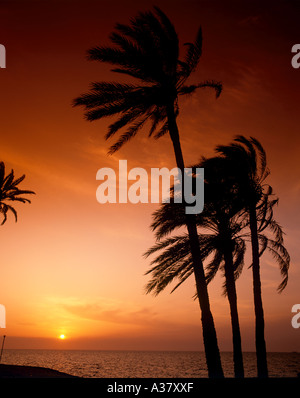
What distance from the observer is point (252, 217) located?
19125mm

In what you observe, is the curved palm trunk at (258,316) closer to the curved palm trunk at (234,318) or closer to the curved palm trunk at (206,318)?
the curved palm trunk at (234,318)

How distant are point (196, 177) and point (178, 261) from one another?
4345mm

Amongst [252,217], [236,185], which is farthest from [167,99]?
[252,217]

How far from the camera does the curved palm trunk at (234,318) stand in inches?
763

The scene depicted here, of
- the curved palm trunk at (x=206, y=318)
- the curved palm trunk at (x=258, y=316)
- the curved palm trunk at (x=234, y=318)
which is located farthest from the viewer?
the curved palm trunk at (x=234, y=318)

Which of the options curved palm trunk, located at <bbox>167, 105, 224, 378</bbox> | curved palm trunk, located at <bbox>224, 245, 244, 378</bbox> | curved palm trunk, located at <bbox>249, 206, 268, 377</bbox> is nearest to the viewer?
curved palm trunk, located at <bbox>167, 105, 224, 378</bbox>

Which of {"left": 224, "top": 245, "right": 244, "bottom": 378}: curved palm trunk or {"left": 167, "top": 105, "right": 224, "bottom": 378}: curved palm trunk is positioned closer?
{"left": 167, "top": 105, "right": 224, "bottom": 378}: curved palm trunk

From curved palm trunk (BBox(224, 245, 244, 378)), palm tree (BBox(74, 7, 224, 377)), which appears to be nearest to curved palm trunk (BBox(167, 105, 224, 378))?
palm tree (BBox(74, 7, 224, 377))

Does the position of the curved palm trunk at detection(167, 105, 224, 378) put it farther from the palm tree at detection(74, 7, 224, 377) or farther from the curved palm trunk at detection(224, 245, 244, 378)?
the curved palm trunk at detection(224, 245, 244, 378)

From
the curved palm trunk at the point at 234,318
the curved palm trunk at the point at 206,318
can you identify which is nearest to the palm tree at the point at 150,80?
the curved palm trunk at the point at 206,318

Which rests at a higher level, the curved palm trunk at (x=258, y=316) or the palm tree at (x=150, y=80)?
the palm tree at (x=150, y=80)

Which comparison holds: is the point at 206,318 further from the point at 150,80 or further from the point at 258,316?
the point at 150,80

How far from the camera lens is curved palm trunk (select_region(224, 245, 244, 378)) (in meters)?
19.4
